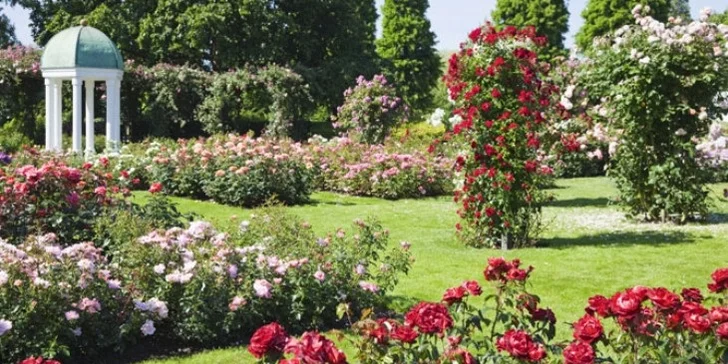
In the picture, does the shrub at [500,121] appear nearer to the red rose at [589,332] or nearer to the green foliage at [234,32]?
the red rose at [589,332]

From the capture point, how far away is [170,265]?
17.1 ft

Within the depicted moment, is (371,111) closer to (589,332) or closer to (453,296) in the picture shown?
(453,296)

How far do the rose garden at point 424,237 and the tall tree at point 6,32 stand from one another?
49.7 feet

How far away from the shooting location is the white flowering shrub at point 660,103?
10477mm

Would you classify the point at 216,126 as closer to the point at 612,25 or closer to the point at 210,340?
the point at 210,340

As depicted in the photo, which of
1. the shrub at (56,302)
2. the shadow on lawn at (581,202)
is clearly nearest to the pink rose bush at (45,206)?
the shrub at (56,302)

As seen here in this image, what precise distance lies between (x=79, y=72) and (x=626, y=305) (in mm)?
17050

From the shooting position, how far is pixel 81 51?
18.0m

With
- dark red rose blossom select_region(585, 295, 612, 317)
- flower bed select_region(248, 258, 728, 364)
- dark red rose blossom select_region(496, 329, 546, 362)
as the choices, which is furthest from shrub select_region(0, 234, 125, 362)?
dark red rose blossom select_region(585, 295, 612, 317)

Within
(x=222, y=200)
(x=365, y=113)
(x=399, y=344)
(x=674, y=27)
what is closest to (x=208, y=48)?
(x=365, y=113)

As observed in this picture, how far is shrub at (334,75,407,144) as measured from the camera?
20.0 m

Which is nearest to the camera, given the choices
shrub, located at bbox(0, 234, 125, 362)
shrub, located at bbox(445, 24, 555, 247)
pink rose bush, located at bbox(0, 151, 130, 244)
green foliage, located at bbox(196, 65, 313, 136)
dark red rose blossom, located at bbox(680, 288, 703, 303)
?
dark red rose blossom, located at bbox(680, 288, 703, 303)

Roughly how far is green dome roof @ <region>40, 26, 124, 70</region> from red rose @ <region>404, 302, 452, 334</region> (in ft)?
54.8

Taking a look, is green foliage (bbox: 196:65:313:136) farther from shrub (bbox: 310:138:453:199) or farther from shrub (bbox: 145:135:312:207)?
shrub (bbox: 145:135:312:207)
